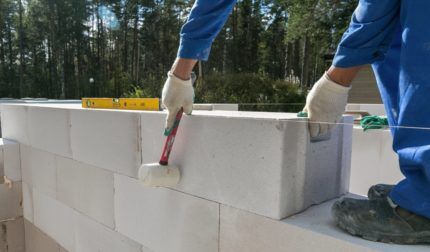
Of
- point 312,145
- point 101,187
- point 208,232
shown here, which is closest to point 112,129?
point 101,187

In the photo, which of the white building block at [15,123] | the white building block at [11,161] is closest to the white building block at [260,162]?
the white building block at [15,123]

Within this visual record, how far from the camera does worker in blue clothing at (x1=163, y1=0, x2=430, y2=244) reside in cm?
96

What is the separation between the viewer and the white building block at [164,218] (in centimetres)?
148

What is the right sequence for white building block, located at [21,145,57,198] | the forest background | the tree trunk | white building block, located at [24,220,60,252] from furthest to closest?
the tree trunk, the forest background, white building block, located at [24,220,60,252], white building block, located at [21,145,57,198]

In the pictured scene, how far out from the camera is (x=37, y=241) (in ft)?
9.76

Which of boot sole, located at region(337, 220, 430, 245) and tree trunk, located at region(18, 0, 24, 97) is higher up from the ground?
tree trunk, located at region(18, 0, 24, 97)

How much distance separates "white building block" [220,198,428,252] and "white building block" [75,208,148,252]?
72cm

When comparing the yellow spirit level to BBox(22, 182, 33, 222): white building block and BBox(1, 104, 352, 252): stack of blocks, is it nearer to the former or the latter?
BBox(1, 104, 352, 252): stack of blocks

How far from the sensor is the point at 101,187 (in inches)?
83.6

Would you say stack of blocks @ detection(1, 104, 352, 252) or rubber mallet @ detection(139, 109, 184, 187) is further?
rubber mallet @ detection(139, 109, 184, 187)

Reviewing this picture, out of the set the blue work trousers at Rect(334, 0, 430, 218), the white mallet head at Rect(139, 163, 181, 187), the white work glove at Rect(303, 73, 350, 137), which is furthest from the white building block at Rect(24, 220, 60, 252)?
the blue work trousers at Rect(334, 0, 430, 218)

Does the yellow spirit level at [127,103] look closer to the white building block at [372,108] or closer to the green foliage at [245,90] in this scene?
the white building block at [372,108]

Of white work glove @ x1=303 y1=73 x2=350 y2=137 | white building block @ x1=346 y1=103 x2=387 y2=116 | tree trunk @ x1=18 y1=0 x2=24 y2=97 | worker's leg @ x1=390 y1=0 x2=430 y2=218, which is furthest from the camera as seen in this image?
tree trunk @ x1=18 y1=0 x2=24 y2=97

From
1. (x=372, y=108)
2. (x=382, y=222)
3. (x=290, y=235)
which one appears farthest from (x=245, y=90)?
(x=382, y=222)
